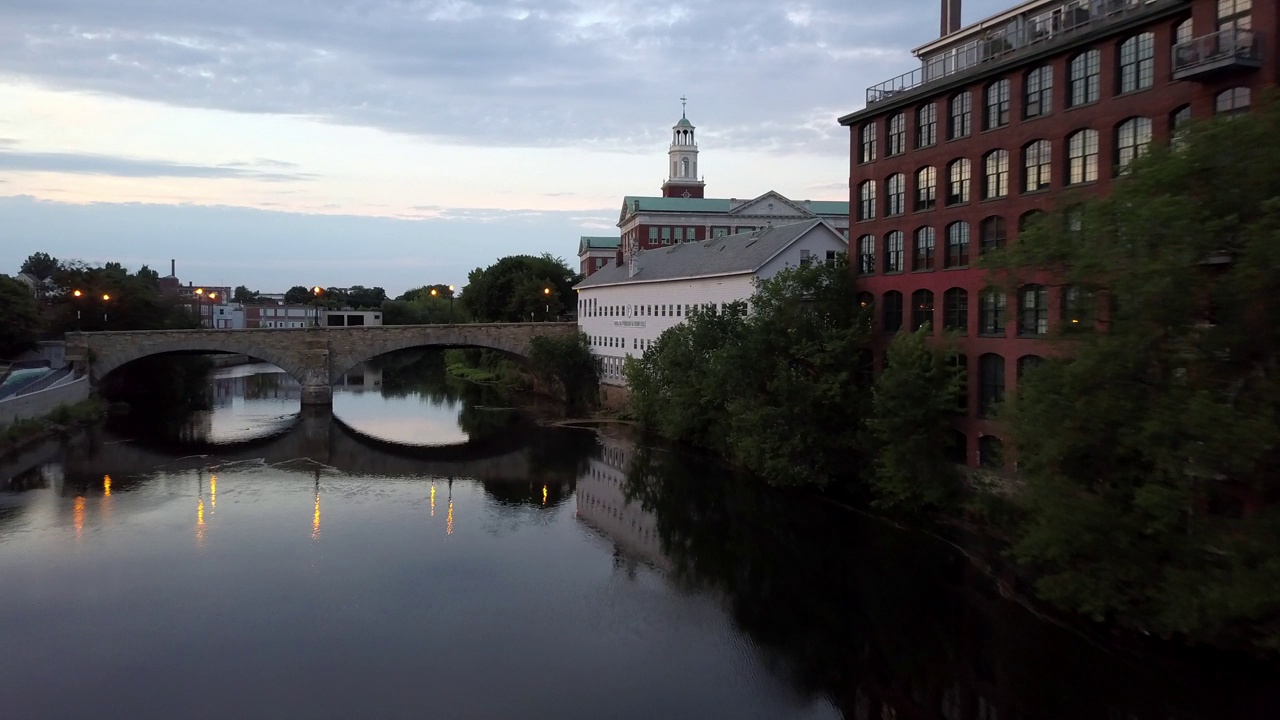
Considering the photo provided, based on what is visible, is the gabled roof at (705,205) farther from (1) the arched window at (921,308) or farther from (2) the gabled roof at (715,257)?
(1) the arched window at (921,308)

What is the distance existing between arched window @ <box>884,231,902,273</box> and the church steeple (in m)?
72.3

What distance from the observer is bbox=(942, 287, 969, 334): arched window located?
3072cm

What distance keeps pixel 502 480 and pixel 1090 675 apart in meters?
25.9

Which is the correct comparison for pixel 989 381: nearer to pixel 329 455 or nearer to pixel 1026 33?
pixel 1026 33

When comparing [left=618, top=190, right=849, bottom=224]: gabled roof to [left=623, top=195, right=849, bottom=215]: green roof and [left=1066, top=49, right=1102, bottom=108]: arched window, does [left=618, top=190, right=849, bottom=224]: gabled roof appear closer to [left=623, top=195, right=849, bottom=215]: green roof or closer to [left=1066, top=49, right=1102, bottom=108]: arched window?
[left=623, top=195, right=849, bottom=215]: green roof

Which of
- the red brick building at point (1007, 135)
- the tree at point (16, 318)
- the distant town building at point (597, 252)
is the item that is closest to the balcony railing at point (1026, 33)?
the red brick building at point (1007, 135)

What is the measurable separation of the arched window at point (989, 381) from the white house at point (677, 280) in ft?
29.9

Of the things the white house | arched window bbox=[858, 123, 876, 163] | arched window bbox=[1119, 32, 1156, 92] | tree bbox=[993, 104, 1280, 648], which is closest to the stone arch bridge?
the white house

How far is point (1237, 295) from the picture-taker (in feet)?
53.4

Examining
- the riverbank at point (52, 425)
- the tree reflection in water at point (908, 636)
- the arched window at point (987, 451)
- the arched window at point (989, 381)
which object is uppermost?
the arched window at point (989, 381)

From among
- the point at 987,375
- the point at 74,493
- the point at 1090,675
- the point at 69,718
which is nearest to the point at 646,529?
the point at 987,375

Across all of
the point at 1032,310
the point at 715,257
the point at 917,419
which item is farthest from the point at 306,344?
the point at 1032,310

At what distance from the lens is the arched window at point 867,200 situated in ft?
118

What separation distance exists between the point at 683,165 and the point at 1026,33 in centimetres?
7913
